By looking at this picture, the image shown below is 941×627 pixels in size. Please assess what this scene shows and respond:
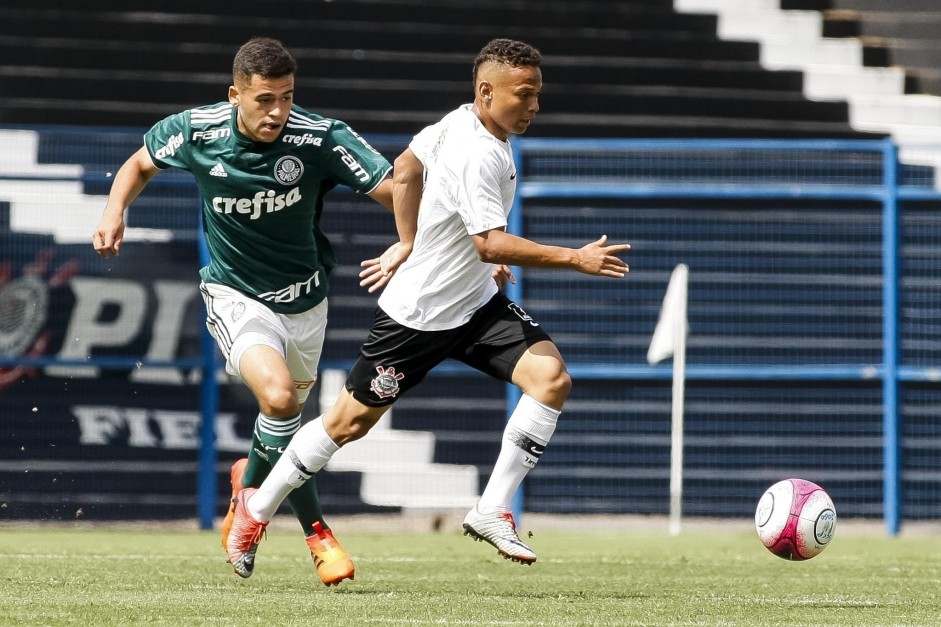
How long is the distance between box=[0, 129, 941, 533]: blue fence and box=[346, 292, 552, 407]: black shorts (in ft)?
15.1

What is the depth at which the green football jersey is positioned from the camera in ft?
19.1

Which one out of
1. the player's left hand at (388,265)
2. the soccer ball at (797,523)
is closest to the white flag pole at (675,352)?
the soccer ball at (797,523)

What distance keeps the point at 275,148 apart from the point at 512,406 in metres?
4.55

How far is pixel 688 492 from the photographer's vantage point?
1023 cm

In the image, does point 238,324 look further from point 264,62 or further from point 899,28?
point 899,28

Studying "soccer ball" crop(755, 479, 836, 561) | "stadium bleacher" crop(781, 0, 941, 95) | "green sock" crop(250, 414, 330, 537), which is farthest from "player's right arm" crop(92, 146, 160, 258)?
"stadium bleacher" crop(781, 0, 941, 95)

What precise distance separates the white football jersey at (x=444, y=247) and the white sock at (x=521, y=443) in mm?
407

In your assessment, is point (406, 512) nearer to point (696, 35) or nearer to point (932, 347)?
point (932, 347)

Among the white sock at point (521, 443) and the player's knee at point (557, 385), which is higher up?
the player's knee at point (557, 385)

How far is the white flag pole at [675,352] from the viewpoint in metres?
9.84

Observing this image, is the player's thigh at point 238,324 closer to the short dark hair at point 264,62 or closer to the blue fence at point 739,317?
the short dark hair at point 264,62

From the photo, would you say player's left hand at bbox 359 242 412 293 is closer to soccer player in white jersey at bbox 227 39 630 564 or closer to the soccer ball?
soccer player in white jersey at bbox 227 39 630 564

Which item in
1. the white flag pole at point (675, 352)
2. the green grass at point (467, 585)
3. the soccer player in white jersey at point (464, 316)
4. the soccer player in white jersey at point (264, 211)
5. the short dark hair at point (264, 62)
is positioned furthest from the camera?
the white flag pole at point (675, 352)

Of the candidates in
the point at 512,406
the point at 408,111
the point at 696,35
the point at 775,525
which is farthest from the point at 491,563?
the point at 696,35
